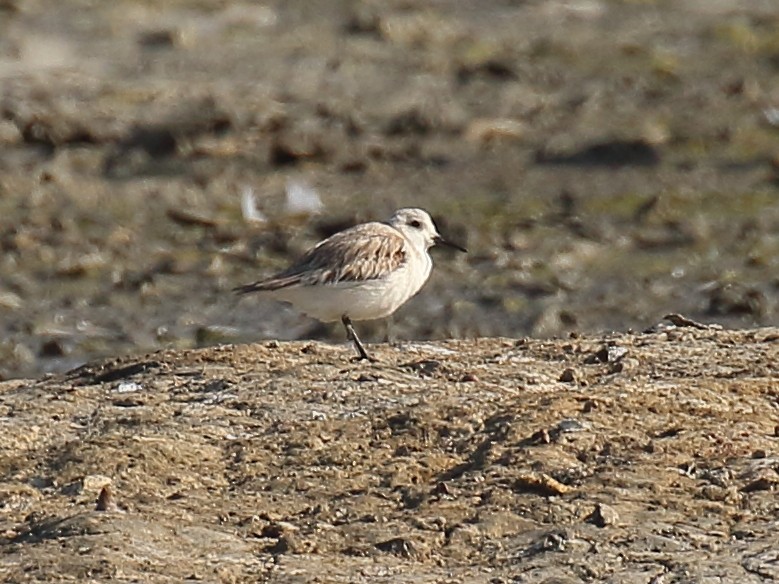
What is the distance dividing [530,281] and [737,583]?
7.48 m

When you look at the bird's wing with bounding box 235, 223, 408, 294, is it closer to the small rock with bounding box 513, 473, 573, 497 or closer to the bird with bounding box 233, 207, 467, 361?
the bird with bounding box 233, 207, 467, 361

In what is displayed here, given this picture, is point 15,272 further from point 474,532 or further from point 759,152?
point 474,532

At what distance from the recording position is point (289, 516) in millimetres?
7293

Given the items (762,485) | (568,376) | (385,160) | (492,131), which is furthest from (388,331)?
(762,485)

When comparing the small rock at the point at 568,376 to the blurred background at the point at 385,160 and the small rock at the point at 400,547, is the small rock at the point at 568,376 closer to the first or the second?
the small rock at the point at 400,547

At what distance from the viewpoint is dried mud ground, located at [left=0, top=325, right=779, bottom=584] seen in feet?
22.6

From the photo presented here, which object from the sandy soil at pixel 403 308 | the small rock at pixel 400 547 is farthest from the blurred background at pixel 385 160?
the small rock at pixel 400 547

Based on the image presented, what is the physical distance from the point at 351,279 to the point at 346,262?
96 millimetres

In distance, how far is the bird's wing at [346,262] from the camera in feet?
31.2

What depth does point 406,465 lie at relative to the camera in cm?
767

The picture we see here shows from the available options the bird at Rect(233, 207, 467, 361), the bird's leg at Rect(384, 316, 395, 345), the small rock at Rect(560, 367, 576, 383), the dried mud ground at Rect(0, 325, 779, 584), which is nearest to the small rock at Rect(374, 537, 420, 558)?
the dried mud ground at Rect(0, 325, 779, 584)

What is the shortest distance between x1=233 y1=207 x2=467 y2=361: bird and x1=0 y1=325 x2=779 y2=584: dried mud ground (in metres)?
0.32

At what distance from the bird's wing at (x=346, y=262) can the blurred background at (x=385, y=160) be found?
3.26 m

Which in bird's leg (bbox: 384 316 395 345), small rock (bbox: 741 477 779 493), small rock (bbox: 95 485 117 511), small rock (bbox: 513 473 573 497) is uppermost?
bird's leg (bbox: 384 316 395 345)
